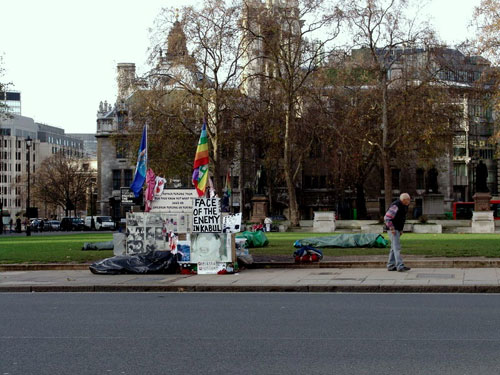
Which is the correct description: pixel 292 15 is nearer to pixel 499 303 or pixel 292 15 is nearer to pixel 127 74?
pixel 127 74

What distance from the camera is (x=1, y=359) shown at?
887cm

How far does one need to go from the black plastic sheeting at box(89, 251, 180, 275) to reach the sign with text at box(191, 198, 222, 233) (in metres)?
0.98

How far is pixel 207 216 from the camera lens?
66.3 feet

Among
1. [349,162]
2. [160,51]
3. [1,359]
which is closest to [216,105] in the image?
[160,51]

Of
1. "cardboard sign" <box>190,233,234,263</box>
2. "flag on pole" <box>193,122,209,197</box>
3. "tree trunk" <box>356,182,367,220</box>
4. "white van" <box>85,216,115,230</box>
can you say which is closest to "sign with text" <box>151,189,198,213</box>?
"flag on pole" <box>193,122,209,197</box>

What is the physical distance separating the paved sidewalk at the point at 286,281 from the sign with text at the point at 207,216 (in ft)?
4.10

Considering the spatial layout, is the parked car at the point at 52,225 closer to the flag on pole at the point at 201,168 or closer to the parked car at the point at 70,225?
the parked car at the point at 70,225

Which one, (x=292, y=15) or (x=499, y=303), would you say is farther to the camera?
(x=292, y=15)

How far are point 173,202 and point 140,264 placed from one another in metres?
2.69

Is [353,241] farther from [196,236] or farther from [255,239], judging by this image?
[196,236]

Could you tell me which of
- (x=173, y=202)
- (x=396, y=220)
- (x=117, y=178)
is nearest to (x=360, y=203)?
(x=117, y=178)

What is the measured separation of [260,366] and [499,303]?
6771mm

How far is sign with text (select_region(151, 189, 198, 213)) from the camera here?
23.0 m

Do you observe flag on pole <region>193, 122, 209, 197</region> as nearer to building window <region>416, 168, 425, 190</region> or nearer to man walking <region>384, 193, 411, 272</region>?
man walking <region>384, 193, 411, 272</region>
